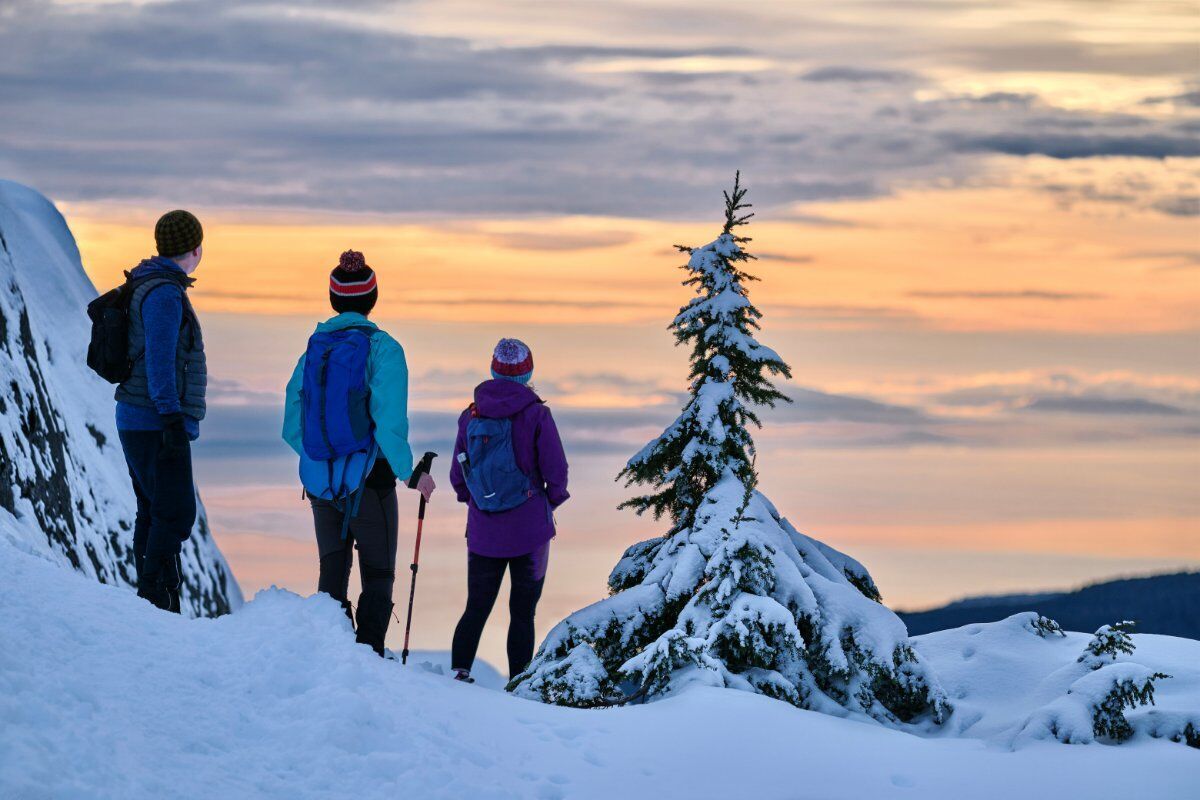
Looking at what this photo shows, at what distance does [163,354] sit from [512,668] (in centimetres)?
359

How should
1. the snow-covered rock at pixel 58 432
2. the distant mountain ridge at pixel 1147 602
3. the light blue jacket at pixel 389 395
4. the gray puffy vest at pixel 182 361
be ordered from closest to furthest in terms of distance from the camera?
the light blue jacket at pixel 389 395 < the gray puffy vest at pixel 182 361 < the snow-covered rock at pixel 58 432 < the distant mountain ridge at pixel 1147 602

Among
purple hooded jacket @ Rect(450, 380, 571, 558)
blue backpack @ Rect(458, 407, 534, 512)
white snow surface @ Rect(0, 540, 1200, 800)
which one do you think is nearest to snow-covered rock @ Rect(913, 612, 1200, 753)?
white snow surface @ Rect(0, 540, 1200, 800)

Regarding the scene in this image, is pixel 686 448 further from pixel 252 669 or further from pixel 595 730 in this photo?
pixel 252 669

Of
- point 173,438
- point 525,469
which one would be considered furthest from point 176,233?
point 525,469

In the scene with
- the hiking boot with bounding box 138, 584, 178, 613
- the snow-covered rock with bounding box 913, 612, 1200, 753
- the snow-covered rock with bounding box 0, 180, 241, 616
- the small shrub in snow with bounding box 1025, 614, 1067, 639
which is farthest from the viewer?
the snow-covered rock with bounding box 0, 180, 241, 616

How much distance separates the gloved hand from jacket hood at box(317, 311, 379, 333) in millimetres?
1315

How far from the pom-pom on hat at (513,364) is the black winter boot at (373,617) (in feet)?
6.33

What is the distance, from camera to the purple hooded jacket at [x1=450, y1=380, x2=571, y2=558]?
9398 millimetres

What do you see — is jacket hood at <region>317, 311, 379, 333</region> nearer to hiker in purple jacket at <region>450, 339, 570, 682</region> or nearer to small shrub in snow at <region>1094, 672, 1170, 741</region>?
hiker in purple jacket at <region>450, 339, 570, 682</region>

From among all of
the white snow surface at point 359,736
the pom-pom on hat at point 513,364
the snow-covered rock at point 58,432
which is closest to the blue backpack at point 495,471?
the pom-pom on hat at point 513,364

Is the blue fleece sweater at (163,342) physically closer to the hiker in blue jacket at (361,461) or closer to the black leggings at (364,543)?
the hiker in blue jacket at (361,461)

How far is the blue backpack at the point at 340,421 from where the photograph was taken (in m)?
8.49

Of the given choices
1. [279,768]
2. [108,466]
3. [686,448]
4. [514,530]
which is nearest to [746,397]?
[686,448]

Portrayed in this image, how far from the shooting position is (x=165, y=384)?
8922mm
